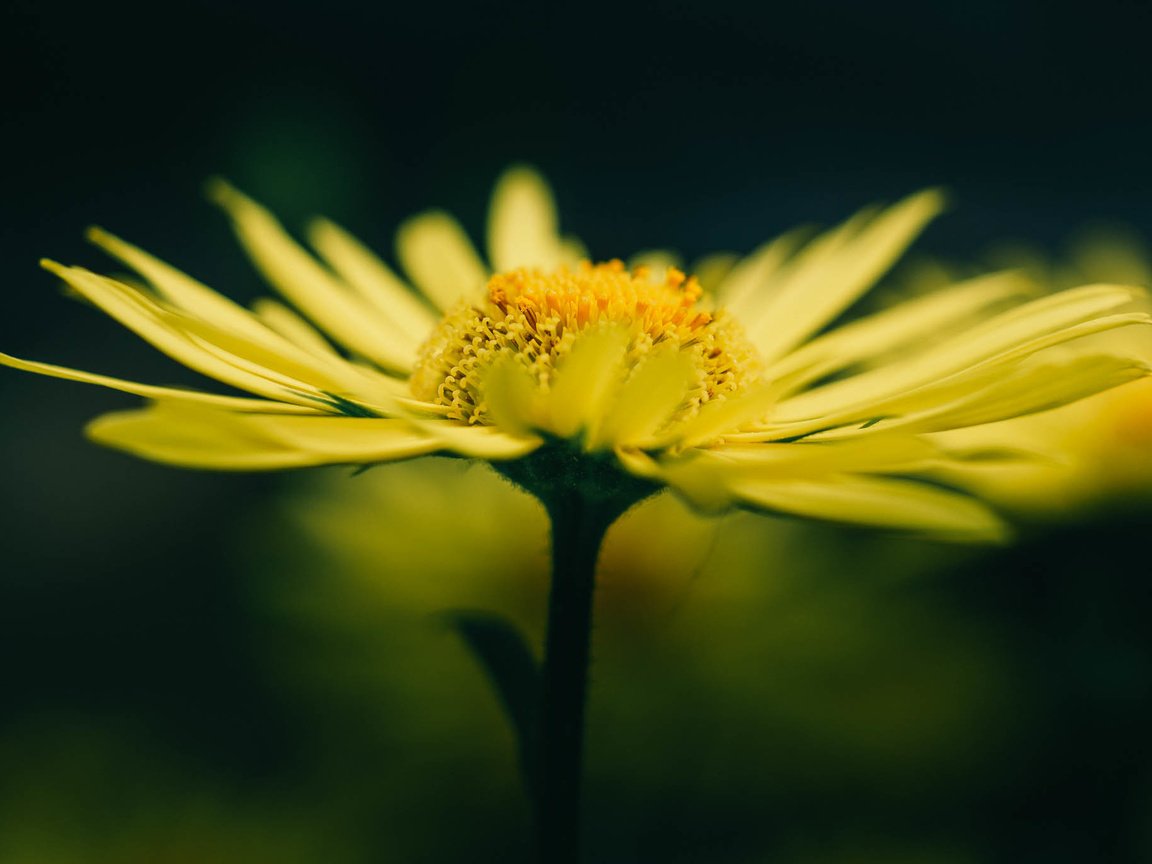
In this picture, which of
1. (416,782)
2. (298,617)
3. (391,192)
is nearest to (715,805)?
(416,782)

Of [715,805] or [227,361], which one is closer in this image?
[227,361]

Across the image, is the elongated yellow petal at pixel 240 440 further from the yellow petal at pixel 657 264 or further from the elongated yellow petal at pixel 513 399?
the yellow petal at pixel 657 264

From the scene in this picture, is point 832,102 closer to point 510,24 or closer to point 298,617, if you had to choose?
point 510,24

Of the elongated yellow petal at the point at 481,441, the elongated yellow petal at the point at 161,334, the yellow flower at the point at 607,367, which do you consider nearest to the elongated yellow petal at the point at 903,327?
the yellow flower at the point at 607,367

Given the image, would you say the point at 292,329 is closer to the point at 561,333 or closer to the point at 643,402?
the point at 561,333

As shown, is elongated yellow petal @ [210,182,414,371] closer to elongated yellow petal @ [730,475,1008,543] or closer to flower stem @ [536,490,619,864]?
flower stem @ [536,490,619,864]

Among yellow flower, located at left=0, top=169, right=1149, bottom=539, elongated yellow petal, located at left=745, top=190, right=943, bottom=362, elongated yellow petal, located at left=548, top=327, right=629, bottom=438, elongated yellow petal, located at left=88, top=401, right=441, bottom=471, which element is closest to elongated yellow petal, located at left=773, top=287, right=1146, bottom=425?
yellow flower, located at left=0, top=169, right=1149, bottom=539
